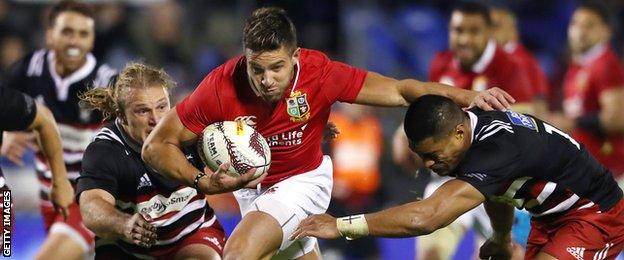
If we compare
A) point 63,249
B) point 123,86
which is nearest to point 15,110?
point 123,86

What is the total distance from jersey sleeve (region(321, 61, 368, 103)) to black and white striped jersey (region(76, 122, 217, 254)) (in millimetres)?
851

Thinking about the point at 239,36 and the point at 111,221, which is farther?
the point at 239,36

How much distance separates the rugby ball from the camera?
6.11 meters

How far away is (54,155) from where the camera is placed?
7895 millimetres

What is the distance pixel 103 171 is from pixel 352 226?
5.17 ft

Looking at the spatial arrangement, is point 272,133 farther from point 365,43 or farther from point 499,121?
point 365,43

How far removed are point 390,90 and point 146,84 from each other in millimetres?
1399

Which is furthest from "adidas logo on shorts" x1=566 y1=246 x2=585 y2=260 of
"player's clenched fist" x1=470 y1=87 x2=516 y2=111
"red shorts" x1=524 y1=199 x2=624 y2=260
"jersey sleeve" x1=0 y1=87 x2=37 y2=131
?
"jersey sleeve" x1=0 y1=87 x2=37 y2=131

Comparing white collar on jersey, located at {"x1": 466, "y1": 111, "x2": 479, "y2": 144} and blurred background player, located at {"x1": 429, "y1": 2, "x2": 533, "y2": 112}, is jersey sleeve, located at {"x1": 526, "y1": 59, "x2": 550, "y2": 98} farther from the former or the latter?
white collar on jersey, located at {"x1": 466, "y1": 111, "x2": 479, "y2": 144}

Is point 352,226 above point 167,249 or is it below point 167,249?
above

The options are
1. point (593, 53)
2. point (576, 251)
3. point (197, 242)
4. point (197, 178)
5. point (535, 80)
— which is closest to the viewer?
point (197, 178)

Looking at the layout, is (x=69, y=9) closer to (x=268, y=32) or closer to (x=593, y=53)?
(x=268, y=32)

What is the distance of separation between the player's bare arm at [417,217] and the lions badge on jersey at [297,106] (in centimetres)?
85

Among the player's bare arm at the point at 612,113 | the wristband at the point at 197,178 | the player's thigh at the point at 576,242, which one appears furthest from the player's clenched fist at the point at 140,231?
the player's bare arm at the point at 612,113
